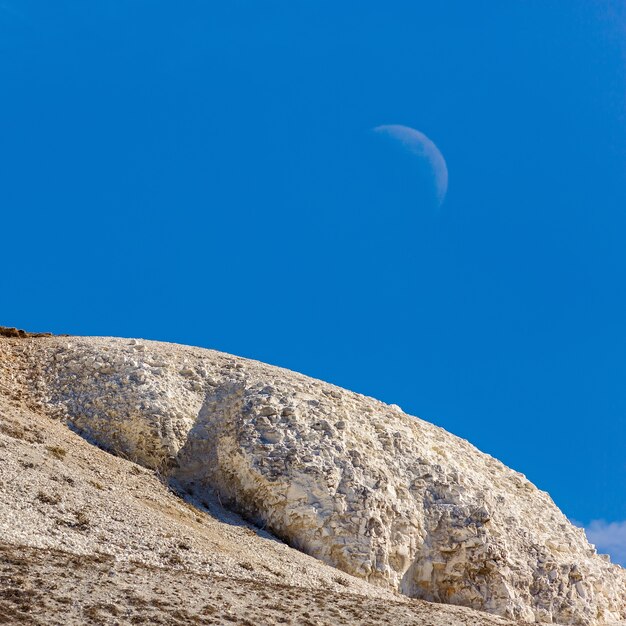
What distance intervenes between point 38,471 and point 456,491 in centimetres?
1336

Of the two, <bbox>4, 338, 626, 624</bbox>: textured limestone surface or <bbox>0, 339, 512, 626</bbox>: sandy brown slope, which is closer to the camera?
<bbox>0, 339, 512, 626</bbox>: sandy brown slope

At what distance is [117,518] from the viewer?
1988 cm

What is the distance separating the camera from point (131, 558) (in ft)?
60.0

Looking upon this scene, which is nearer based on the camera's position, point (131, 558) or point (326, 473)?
point (131, 558)

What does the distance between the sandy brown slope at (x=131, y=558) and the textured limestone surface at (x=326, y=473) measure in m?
1.15

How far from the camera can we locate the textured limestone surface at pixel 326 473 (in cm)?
2486

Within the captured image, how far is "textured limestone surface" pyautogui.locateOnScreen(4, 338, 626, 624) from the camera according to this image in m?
24.9

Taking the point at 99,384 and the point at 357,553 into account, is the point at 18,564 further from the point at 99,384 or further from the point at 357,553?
the point at 99,384

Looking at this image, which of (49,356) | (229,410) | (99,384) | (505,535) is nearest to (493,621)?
(505,535)

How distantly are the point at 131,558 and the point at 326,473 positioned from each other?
8313mm

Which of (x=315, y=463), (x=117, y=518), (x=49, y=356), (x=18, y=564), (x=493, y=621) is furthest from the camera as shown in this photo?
(x=49, y=356)

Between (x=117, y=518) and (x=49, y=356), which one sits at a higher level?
(x=49, y=356)

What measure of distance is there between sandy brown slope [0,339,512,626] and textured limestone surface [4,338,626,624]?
45.2 inches

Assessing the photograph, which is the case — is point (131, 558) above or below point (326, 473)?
below
